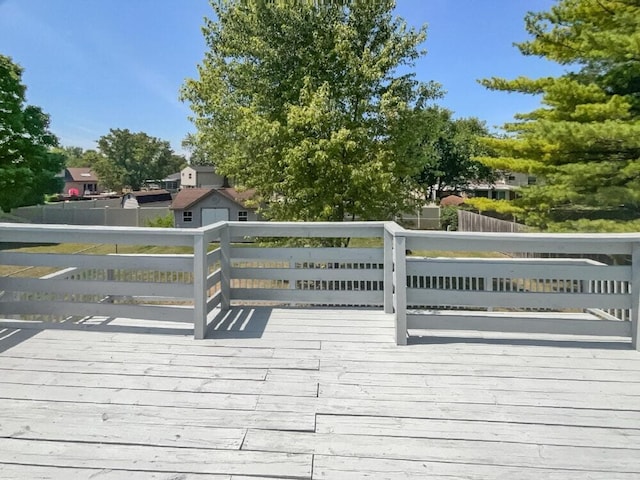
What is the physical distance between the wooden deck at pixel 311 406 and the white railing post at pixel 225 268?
A: 530mm

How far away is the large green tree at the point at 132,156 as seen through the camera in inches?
2053

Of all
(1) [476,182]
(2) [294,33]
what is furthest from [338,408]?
(1) [476,182]

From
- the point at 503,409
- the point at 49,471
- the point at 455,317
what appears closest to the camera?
the point at 49,471

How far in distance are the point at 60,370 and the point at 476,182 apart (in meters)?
34.9

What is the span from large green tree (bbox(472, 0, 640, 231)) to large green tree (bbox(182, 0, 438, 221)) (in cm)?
236

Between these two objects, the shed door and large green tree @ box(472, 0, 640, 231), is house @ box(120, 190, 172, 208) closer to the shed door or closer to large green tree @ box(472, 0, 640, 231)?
the shed door

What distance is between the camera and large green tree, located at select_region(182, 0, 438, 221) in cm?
799

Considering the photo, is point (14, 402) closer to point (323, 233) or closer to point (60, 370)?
point (60, 370)

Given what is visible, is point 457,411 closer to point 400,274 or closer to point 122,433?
point 400,274

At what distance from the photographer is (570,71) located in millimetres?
8898

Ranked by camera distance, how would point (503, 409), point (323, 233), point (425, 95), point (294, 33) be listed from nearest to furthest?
1. point (503, 409)
2. point (323, 233)
3. point (294, 33)
4. point (425, 95)

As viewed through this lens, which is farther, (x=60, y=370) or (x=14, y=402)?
(x=60, y=370)

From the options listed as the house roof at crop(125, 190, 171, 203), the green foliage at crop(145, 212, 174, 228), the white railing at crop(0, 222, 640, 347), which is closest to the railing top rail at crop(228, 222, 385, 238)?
the white railing at crop(0, 222, 640, 347)

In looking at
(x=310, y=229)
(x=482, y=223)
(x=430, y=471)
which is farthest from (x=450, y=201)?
(x=430, y=471)
